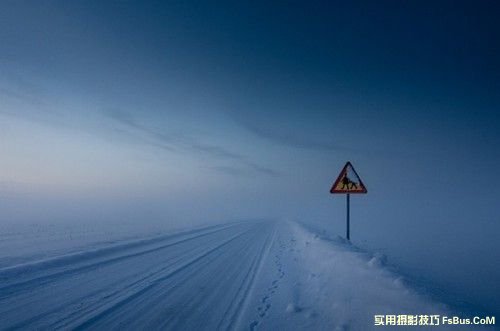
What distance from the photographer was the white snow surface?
5344mm

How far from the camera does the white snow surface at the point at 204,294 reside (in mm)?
5344

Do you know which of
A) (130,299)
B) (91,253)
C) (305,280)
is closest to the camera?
(130,299)

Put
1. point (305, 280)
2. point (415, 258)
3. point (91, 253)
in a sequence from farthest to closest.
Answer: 1. point (415, 258)
2. point (91, 253)
3. point (305, 280)

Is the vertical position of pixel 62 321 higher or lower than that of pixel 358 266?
lower

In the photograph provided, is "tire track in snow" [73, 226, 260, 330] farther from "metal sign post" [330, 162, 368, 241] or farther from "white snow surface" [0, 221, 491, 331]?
"metal sign post" [330, 162, 368, 241]

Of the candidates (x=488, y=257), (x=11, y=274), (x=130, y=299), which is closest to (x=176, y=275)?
(x=130, y=299)

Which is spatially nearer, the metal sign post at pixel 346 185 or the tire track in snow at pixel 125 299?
the tire track in snow at pixel 125 299

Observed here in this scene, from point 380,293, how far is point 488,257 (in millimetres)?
12483

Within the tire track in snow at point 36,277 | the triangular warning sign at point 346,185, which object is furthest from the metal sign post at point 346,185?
the tire track in snow at point 36,277

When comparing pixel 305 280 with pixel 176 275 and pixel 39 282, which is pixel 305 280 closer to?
pixel 176 275

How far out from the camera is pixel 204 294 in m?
7.12

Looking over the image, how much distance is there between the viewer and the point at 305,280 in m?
8.63

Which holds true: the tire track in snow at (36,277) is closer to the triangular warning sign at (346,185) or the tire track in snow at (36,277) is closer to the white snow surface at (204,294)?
the white snow surface at (204,294)

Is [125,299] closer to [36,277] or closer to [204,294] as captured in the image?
[204,294]
